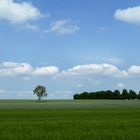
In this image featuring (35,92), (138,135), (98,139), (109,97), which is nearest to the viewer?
(98,139)

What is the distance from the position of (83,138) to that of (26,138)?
2.65 m

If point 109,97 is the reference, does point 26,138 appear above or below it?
below

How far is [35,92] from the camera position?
195000mm

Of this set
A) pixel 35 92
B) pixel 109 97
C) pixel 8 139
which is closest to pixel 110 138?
pixel 8 139

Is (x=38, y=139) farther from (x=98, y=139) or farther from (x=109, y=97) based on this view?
(x=109, y=97)

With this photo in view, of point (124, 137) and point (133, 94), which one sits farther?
point (133, 94)

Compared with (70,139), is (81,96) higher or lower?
higher

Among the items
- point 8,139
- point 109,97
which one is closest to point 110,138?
point 8,139

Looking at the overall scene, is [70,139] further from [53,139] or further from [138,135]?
[138,135]

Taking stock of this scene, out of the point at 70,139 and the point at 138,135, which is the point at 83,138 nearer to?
the point at 70,139

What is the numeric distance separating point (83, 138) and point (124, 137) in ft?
6.40

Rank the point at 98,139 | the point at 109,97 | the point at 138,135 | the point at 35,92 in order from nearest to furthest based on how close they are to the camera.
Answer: the point at 98,139 → the point at 138,135 → the point at 109,97 → the point at 35,92

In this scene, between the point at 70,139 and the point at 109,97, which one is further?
the point at 109,97

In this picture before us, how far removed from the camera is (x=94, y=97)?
174 meters
